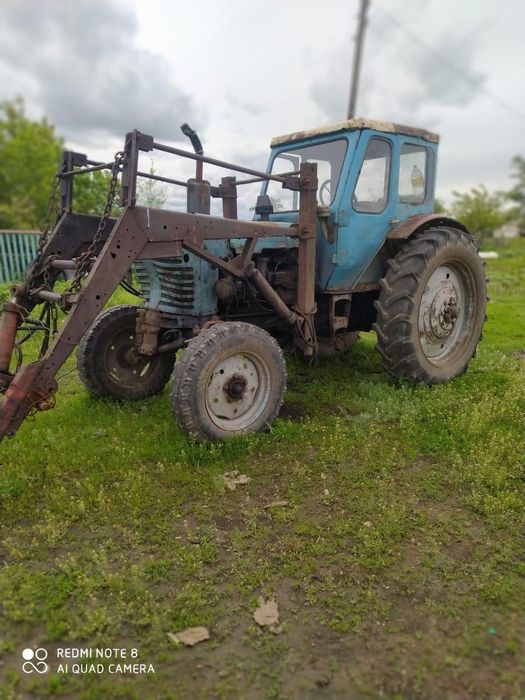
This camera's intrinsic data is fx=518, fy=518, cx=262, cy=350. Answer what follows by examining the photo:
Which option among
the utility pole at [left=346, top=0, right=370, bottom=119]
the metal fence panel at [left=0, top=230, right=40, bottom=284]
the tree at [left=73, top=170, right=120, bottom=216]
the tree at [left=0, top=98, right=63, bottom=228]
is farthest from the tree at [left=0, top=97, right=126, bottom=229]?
the utility pole at [left=346, top=0, right=370, bottom=119]

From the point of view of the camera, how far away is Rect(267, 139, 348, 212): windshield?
15.7 feet

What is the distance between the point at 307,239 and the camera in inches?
179

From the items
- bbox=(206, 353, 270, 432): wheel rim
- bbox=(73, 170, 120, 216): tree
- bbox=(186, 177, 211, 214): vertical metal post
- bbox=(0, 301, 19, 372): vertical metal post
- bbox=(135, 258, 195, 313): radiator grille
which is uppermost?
bbox=(73, 170, 120, 216): tree

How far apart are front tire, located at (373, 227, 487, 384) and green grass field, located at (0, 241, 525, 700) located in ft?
1.52

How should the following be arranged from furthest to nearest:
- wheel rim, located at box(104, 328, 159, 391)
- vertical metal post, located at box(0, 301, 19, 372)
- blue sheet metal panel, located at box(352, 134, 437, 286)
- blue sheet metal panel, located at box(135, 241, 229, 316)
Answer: blue sheet metal panel, located at box(352, 134, 437, 286), wheel rim, located at box(104, 328, 159, 391), blue sheet metal panel, located at box(135, 241, 229, 316), vertical metal post, located at box(0, 301, 19, 372)

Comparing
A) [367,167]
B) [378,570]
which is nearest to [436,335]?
[367,167]

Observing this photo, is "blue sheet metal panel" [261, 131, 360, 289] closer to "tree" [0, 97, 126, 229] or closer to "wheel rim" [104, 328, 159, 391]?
"wheel rim" [104, 328, 159, 391]

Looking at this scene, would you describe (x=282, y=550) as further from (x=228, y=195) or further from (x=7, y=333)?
(x=228, y=195)

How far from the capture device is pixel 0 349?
3434 mm

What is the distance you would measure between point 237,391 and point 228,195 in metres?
2.42

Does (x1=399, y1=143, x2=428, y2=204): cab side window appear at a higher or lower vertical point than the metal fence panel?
higher

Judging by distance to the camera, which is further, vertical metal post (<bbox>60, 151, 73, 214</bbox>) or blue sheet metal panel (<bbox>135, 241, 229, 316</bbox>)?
blue sheet metal panel (<bbox>135, 241, 229, 316</bbox>)

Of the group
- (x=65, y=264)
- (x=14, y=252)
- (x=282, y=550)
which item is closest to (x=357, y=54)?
(x=14, y=252)

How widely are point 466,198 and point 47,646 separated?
3922 cm
